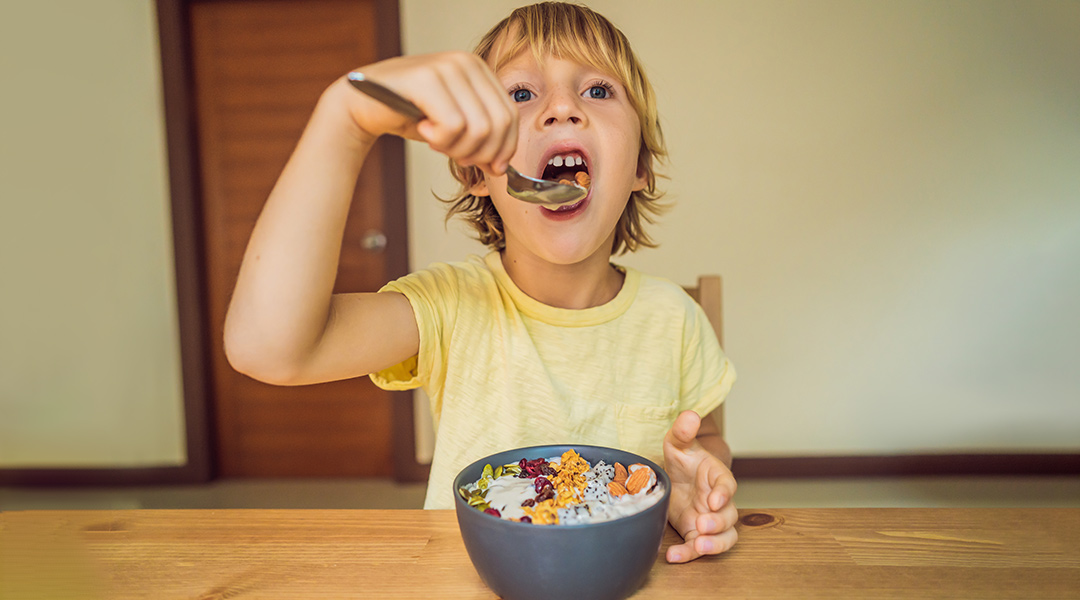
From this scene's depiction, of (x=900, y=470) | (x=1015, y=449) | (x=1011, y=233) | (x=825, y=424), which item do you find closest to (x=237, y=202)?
(x=825, y=424)

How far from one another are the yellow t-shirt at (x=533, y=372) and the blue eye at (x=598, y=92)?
0.75ft

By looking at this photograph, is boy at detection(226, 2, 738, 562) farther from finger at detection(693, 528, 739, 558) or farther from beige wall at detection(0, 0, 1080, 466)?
beige wall at detection(0, 0, 1080, 466)

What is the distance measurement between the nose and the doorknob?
5.09 ft

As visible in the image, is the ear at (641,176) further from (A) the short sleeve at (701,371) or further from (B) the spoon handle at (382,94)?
(B) the spoon handle at (382,94)

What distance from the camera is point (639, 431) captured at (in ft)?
2.40

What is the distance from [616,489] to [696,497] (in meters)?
0.10

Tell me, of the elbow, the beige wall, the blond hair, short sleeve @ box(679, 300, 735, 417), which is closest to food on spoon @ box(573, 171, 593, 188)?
the blond hair

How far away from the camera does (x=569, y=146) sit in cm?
64

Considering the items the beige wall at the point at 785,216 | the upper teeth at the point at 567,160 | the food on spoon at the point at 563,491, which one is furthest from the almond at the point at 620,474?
the beige wall at the point at 785,216

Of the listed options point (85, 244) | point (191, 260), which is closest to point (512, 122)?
point (191, 260)

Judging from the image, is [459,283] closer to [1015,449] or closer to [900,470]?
[900,470]

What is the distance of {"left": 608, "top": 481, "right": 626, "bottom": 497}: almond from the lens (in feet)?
1.45

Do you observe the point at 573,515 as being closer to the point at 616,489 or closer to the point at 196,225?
the point at 616,489

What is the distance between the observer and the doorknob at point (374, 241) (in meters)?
2.12
